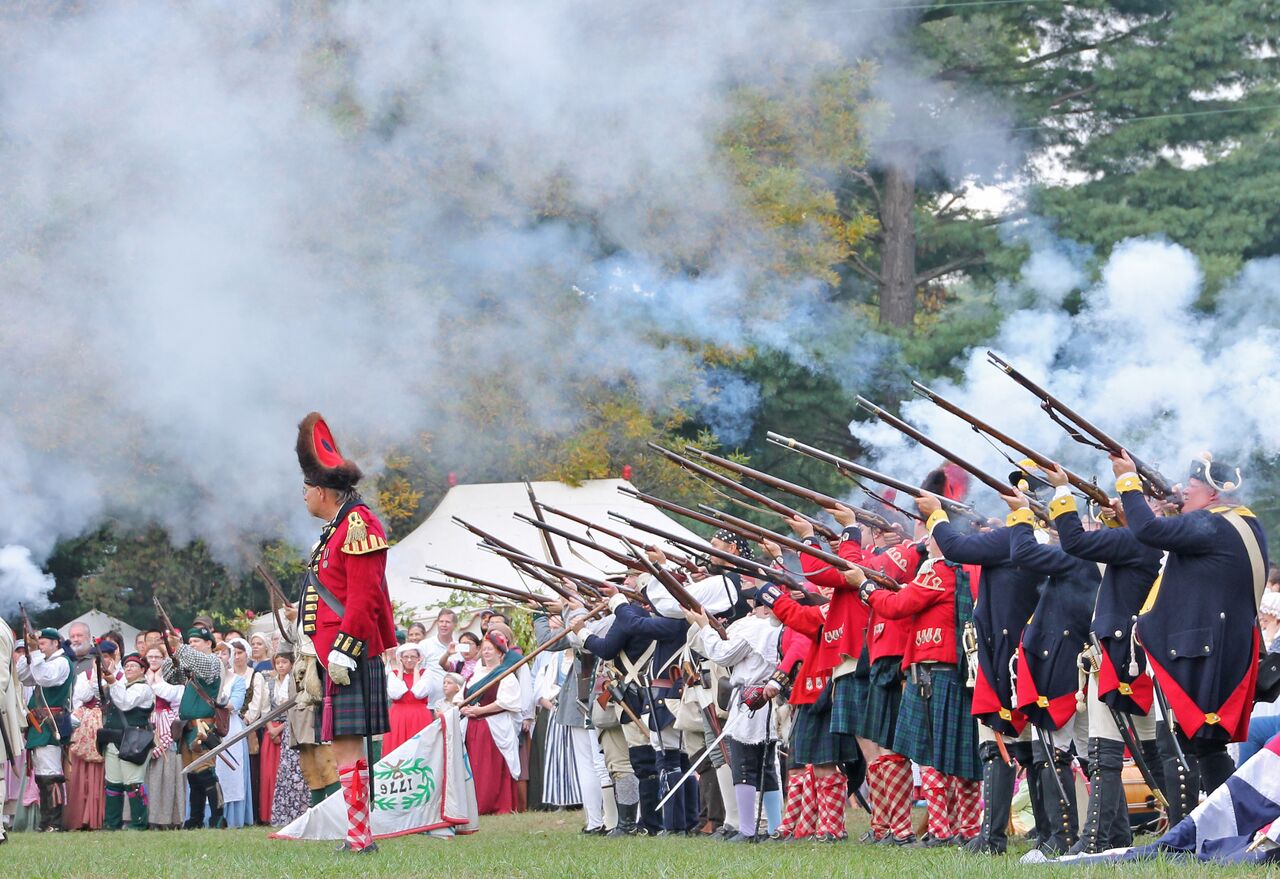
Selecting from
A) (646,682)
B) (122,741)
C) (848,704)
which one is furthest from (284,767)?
(848,704)

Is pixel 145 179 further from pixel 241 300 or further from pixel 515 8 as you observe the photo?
pixel 515 8

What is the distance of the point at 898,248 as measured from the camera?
892 inches

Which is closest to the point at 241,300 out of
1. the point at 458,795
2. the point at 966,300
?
the point at 458,795

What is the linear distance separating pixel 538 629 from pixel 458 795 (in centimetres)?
340

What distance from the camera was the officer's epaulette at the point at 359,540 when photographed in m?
7.02

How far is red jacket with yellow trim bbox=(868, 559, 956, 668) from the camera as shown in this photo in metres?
7.49

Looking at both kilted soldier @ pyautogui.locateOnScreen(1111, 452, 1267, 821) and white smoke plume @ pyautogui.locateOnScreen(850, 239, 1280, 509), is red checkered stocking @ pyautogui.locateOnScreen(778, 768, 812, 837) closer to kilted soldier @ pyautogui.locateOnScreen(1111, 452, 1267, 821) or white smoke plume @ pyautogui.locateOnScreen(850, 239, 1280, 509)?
kilted soldier @ pyautogui.locateOnScreen(1111, 452, 1267, 821)

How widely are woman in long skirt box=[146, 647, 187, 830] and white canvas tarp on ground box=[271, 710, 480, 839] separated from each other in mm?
3263

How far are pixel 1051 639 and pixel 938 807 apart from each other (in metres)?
1.40

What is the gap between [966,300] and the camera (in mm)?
22953

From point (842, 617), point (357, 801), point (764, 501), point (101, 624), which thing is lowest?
point (357, 801)

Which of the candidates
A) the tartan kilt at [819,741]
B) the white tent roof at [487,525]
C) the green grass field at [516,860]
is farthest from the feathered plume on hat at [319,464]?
the white tent roof at [487,525]

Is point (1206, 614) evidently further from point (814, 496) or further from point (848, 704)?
point (814, 496)

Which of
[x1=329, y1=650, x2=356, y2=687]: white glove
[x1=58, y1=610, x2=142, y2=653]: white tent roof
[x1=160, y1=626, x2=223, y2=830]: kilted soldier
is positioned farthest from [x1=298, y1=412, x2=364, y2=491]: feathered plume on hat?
[x1=58, y1=610, x2=142, y2=653]: white tent roof
